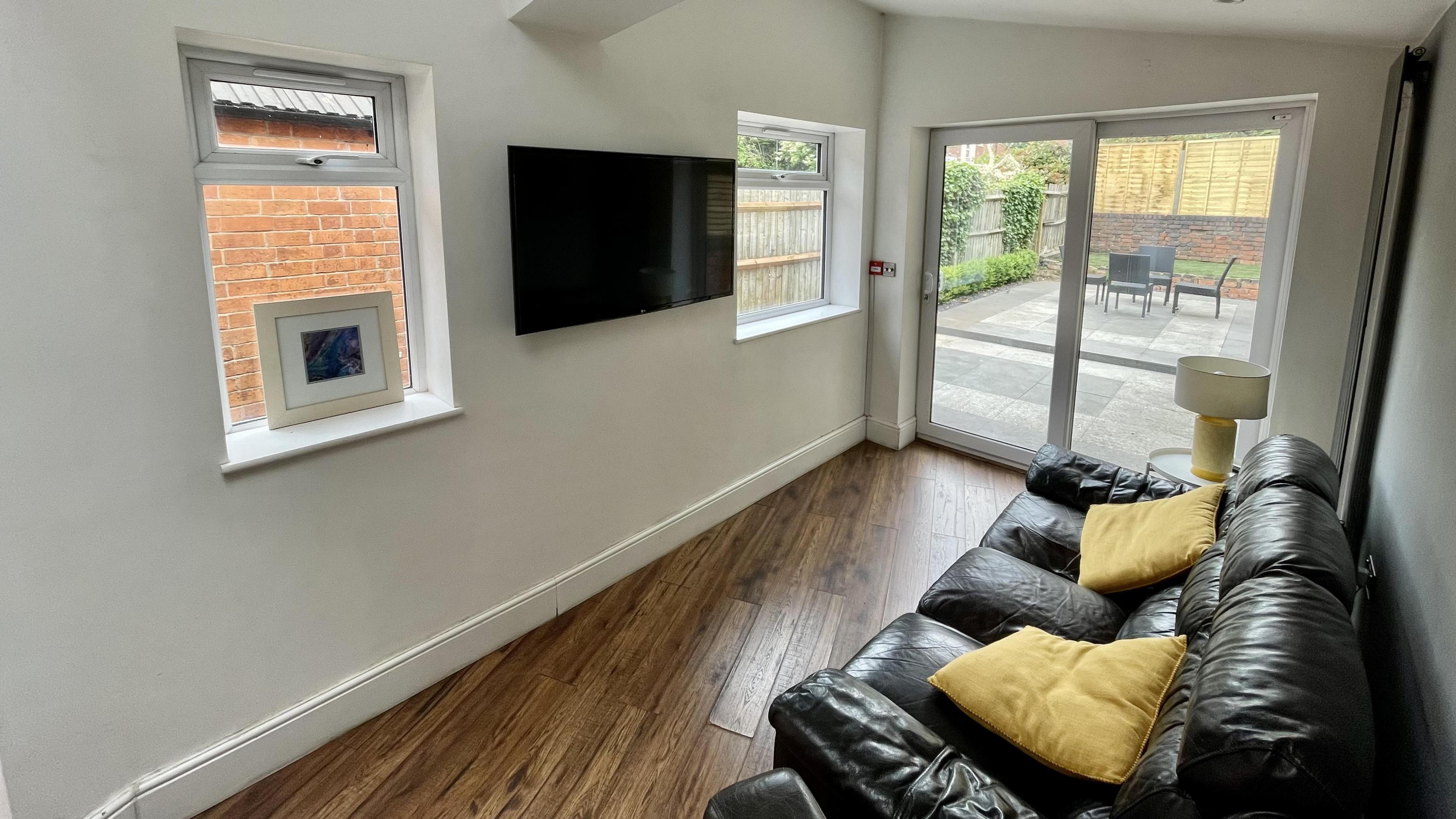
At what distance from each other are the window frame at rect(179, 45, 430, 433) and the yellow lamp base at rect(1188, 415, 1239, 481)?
9.50 feet

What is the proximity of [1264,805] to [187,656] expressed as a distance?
7.64 feet

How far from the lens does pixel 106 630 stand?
1.91 meters

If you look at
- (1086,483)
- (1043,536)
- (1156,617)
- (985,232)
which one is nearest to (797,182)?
(985,232)

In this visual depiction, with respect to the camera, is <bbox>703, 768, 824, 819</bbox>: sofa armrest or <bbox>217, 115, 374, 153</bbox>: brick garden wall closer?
<bbox>703, 768, 824, 819</bbox>: sofa armrest

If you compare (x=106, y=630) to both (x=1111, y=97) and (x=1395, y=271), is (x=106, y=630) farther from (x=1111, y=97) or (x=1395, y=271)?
(x=1111, y=97)

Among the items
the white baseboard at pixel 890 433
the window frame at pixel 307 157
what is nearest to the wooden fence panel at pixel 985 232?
the white baseboard at pixel 890 433

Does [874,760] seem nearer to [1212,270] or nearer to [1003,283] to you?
[1212,270]

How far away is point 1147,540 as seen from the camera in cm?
235

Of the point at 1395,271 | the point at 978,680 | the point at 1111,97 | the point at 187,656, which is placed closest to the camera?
the point at 978,680

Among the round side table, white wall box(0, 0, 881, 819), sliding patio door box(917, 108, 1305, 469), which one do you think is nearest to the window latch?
white wall box(0, 0, 881, 819)

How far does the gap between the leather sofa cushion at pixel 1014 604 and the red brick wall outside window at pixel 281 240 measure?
2015 mm

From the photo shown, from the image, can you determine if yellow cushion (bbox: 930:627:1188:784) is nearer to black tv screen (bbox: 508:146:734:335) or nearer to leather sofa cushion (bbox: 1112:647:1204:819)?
leather sofa cushion (bbox: 1112:647:1204:819)

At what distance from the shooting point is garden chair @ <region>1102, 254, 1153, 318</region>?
12.8 ft

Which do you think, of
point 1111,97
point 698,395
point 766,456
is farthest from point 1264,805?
point 1111,97
